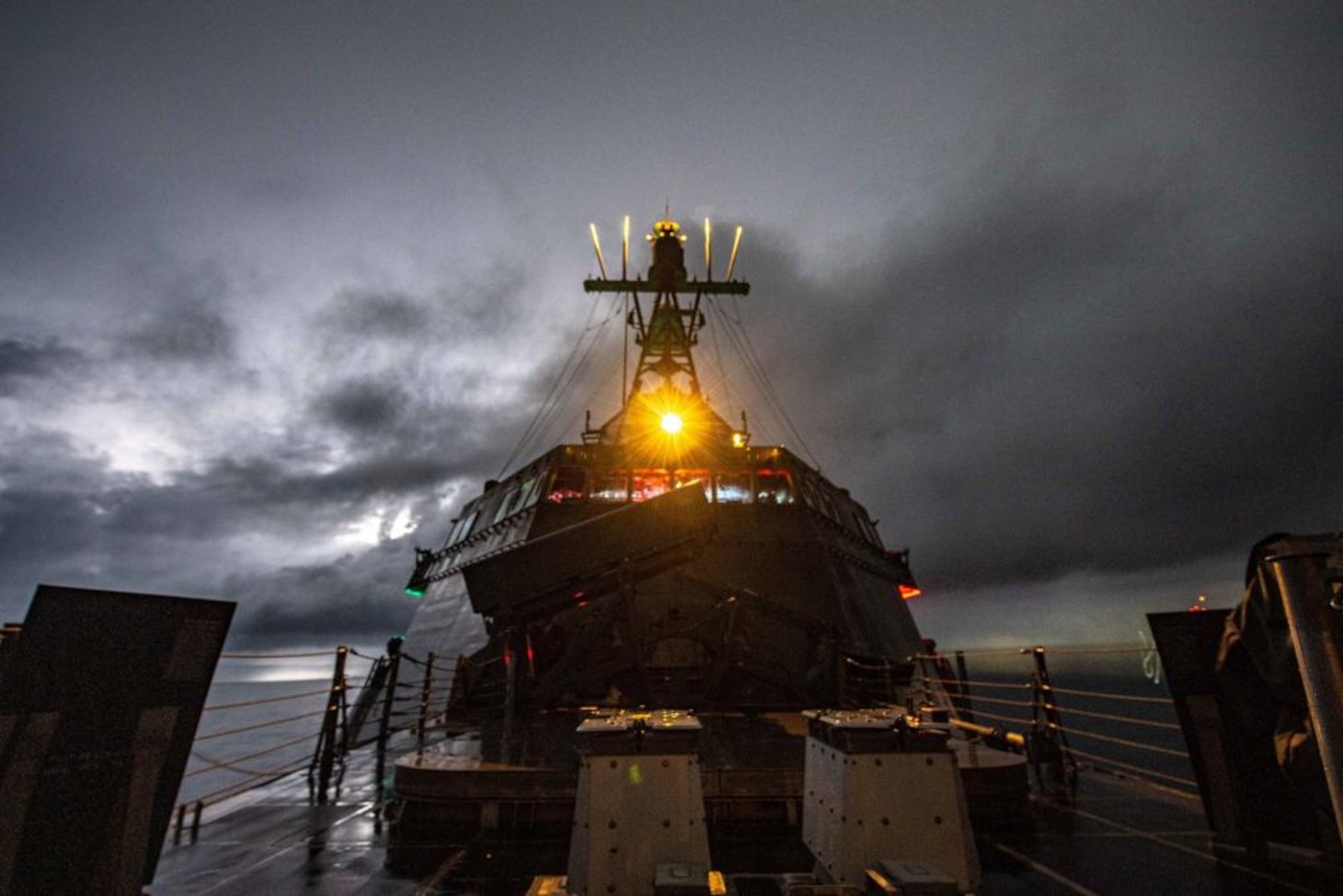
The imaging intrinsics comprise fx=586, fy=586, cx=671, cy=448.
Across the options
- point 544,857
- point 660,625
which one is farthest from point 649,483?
point 544,857

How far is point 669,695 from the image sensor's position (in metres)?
10.5

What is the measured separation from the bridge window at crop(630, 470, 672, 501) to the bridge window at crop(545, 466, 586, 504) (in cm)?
126

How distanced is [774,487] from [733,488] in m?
0.99

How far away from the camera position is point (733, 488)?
13.8m

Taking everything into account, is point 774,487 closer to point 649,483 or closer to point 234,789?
point 649,483

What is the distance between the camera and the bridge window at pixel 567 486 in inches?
533

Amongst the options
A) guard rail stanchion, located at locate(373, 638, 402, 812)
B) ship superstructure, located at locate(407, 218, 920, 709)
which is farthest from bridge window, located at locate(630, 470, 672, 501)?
guard rail stanchion, located at locate(373, 638, 402, 812)

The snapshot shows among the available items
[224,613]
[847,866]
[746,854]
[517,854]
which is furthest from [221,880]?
[847,866]

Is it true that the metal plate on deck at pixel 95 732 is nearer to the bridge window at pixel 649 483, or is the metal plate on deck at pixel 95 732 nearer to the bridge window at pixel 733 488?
the bridge window at pixel 649 483

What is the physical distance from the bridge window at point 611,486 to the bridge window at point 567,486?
357mm

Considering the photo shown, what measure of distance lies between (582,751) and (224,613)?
2103mm

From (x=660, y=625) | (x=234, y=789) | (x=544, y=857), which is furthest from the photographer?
(x=660, y=625)

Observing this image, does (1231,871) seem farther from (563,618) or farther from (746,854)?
(563,618)

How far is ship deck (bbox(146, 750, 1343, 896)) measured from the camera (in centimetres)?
390
